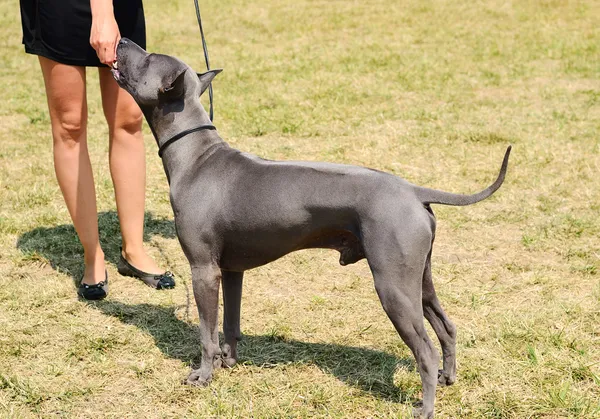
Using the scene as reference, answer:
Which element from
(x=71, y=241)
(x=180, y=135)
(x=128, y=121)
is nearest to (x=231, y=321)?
(x=180, y=135)

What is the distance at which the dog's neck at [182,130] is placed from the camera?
3484mm

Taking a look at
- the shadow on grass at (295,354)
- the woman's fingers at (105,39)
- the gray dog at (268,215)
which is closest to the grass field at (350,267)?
the shadow on grass at (295,354)

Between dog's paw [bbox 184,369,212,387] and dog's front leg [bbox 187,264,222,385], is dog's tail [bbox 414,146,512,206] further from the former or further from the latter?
dog's paw [bbox 184,369,212,387]

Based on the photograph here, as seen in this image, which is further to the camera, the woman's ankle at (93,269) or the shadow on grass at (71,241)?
the shadow on grass at (71,241)

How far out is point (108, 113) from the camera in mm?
4453

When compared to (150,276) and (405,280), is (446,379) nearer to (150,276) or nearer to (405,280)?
(405,280)

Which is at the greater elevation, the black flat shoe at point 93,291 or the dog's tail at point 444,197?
the dog's tail at point 444,197

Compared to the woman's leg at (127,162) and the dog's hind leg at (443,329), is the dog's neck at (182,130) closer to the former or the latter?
the woman's leg at (127,162)

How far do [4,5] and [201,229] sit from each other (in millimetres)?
13309

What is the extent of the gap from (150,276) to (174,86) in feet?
5.48

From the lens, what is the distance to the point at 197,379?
360 centimetres

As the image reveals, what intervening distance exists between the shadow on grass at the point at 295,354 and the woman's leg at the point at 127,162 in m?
0.55

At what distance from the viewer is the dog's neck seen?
11.4ft

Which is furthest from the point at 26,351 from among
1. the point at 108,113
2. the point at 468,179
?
the point at 468,179
